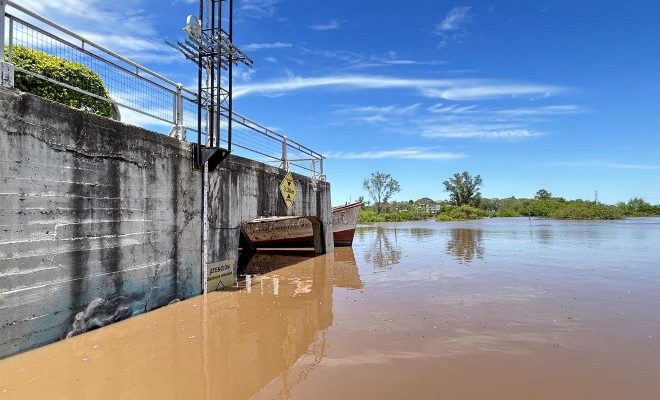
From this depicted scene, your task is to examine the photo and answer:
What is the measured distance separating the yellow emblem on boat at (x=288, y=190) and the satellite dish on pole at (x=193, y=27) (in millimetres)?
4900

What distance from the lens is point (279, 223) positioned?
17.0 meters

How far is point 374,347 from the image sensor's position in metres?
4.98

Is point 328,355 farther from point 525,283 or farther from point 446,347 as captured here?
point 525,283

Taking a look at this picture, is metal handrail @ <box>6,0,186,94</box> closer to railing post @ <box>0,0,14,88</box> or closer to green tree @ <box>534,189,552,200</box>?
railing post @ <box>0,0,14,88</box>

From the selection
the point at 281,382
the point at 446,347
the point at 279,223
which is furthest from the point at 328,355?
the point at 279,223

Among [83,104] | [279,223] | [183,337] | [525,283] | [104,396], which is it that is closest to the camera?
[104,396]

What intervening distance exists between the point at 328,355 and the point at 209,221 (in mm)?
4231

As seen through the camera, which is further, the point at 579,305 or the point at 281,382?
the point at 579,305

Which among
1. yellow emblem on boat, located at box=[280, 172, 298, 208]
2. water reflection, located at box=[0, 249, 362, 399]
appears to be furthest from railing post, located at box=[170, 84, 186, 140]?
yellow emblem on boat, located at box=[280, 172, 298, 208]

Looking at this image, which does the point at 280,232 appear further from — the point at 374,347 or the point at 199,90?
the point at 374,347

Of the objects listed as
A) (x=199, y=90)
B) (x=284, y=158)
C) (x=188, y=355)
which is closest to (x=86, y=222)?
(x=188, y=355)

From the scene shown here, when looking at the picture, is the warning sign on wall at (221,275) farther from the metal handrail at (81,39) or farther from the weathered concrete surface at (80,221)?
the metal handrail at (81,39)

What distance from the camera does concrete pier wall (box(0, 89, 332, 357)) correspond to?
4484mm

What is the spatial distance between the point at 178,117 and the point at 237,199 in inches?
87.1
